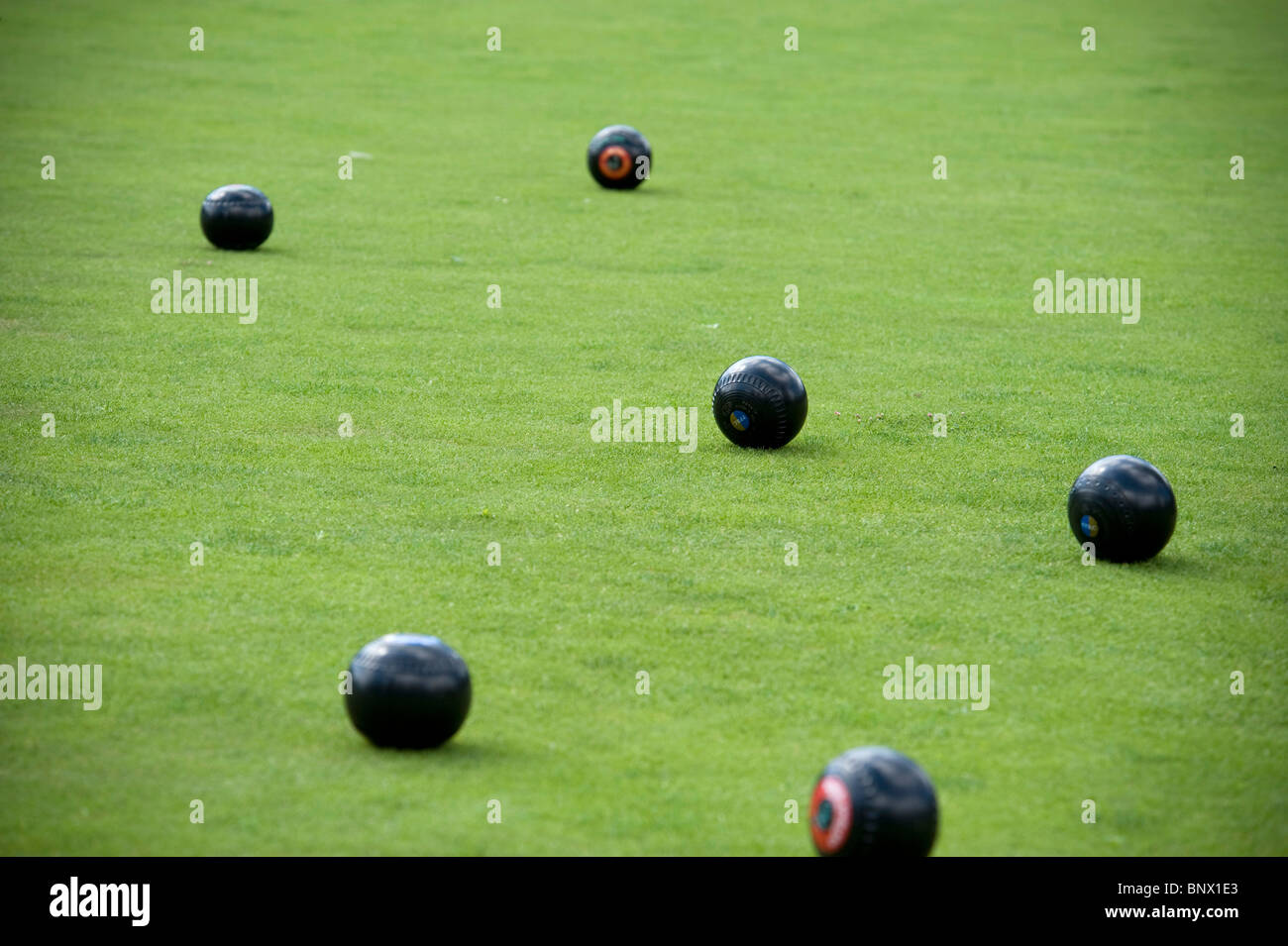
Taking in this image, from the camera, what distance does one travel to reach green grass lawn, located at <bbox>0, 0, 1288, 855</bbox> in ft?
25.0

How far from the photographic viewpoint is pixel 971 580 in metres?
10.4

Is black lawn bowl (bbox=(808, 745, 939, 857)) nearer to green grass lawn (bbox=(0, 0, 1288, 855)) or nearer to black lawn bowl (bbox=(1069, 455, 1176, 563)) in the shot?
green grass lawn (bbox=(0, 0, 1288, 855))

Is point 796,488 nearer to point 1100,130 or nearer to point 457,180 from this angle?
point 457,180

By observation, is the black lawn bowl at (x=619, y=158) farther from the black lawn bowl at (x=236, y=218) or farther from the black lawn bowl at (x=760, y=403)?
the black lawn bowl at (x=760, y=403)

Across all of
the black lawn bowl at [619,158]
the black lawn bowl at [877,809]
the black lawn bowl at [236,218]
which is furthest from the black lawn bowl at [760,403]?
the black lawn bowl at [619,158]

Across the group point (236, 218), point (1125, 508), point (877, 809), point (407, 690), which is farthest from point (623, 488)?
point (236, 218)

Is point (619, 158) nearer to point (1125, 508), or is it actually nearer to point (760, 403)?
point (760, 403)

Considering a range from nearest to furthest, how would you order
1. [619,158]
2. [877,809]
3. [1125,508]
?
[877,809] → [1125,508] → [619,158]

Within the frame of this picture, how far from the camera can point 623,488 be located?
12.0 meters

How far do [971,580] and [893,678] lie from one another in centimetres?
180

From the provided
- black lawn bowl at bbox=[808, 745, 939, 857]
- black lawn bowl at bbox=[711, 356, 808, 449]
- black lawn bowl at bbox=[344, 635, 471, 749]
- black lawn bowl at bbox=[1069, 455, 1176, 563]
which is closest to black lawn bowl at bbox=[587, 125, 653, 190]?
black lawn bowl at bbox=[711, 356, 808, 449]

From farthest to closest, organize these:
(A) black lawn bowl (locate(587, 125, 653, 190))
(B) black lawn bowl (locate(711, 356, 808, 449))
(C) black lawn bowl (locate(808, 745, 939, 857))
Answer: (A) black lawn bowl (locate(587, 125, 653, 190)) → (B) black lawn bowl (locate(711, 356, 808, 449)) → (C) black lawn bowl (locate(808, 745, 939, 857))

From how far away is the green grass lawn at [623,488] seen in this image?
25.0 feet
